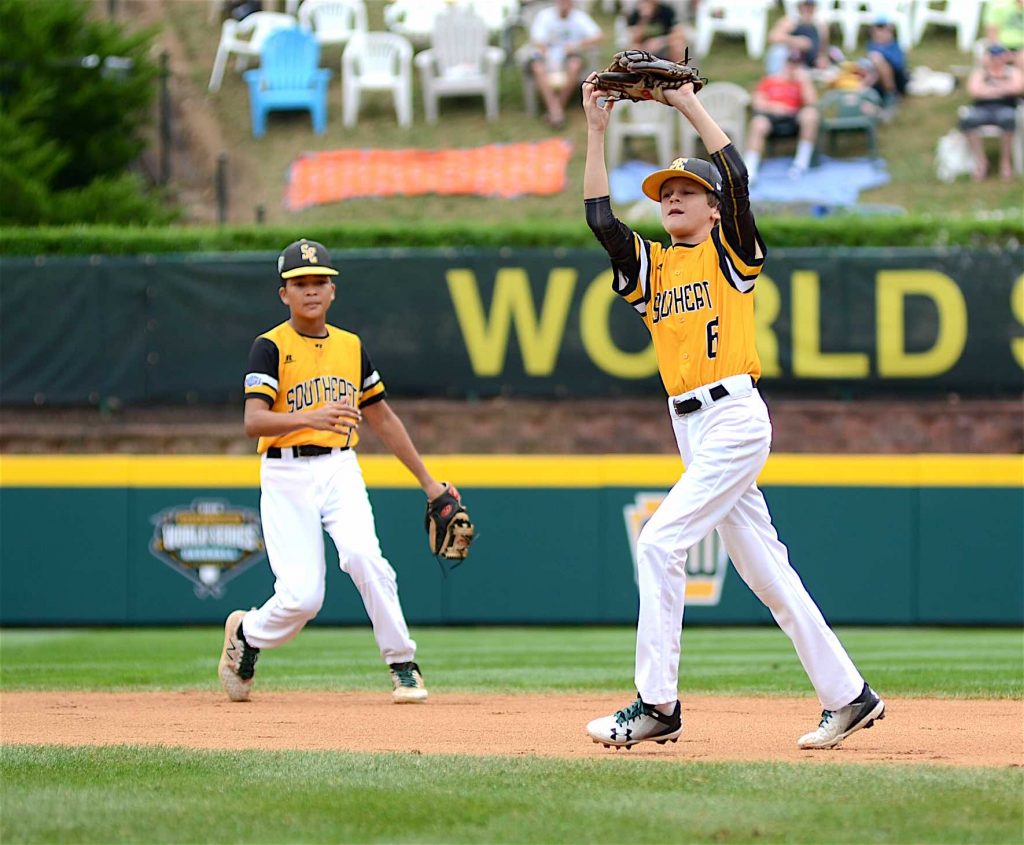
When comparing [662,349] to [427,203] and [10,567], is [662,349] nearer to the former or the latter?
[10,567]

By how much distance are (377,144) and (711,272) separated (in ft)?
49.5

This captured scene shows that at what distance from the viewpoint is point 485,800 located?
464cm

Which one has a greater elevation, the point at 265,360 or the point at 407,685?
the point at 265,360

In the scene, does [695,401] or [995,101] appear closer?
[695,401]

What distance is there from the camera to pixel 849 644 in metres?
11.8

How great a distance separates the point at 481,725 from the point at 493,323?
8230mm

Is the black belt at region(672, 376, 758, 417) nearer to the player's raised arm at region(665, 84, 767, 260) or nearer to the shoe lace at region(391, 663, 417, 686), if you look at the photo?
the player's raised arm at region(665, 84, 767, 260)

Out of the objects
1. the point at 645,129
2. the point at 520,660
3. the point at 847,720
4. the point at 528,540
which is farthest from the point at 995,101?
the point at 847,720

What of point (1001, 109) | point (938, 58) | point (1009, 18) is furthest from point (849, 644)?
point (938, 58)

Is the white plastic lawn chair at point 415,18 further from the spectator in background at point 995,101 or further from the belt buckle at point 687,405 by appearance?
the belt buckle at point 687,405

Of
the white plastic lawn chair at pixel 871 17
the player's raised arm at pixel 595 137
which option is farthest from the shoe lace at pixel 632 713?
the white plastic lawn chair at pixel 871 17

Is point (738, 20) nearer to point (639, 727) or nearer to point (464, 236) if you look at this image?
point (464, 236)

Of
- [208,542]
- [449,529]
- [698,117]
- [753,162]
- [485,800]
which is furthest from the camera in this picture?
[753,162]

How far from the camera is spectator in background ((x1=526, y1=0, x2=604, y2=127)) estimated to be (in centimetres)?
1944
